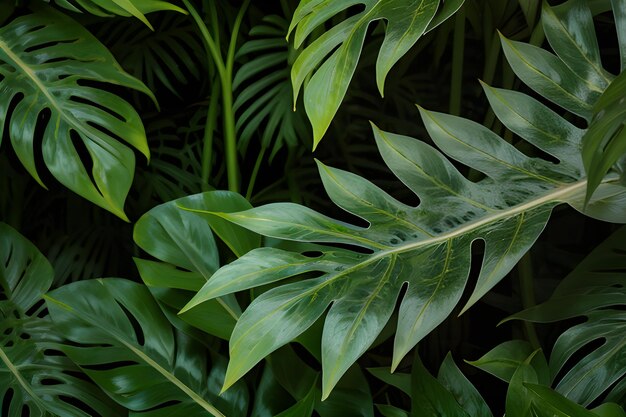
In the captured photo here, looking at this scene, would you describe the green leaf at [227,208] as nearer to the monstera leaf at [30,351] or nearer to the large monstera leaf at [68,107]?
the large monstera leaf at [68,107]

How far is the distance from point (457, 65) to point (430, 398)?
0.55 meters

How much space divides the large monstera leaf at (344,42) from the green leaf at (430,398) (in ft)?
1.06

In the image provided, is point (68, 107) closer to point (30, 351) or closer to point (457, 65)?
point (30, 351)

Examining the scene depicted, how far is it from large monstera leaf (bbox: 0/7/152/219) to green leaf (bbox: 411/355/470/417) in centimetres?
40

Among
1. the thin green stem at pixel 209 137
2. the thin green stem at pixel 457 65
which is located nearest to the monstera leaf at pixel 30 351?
the thin green stem at pixel 209 137

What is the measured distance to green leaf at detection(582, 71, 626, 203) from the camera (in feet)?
1.68

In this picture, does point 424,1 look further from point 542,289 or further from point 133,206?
point 133,206

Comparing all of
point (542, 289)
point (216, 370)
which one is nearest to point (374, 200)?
point (216, 370)

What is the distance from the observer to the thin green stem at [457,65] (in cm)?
110

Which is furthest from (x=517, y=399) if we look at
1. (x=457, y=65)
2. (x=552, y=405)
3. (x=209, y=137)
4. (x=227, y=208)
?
(x=209, y=137)

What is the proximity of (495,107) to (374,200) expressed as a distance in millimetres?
162

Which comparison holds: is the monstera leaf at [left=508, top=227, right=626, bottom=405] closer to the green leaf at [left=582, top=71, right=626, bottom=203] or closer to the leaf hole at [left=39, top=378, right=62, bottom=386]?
the green leaf at [left=582, top=71, right=626, bottom=203]

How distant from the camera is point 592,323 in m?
0.81

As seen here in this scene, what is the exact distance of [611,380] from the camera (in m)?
0.77
